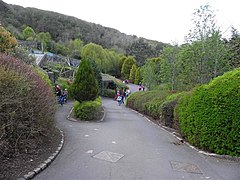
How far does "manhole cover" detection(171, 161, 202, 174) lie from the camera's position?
645cm

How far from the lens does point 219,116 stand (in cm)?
792

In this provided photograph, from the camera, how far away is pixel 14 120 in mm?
6016

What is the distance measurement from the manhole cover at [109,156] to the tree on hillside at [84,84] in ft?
28.4

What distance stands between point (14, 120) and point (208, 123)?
219 inches

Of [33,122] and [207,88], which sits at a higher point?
[207,88]

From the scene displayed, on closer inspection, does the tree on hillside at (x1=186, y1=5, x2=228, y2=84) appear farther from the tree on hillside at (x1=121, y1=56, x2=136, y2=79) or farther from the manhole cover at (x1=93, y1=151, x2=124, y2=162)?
the tree on hillside at (x1=121, y1=56, x2=136, y2=79)

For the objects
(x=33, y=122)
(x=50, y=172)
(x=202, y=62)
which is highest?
(x=202, y=62)

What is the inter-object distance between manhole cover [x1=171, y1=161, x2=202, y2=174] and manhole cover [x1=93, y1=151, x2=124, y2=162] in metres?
1.45

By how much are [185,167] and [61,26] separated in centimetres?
9819

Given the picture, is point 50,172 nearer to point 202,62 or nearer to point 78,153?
point 78,153

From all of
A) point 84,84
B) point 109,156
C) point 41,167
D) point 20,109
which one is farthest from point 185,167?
point 84,84

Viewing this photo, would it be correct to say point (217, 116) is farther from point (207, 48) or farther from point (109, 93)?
point (109, 93)

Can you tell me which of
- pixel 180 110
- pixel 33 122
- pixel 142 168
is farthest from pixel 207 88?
pixel 33 122

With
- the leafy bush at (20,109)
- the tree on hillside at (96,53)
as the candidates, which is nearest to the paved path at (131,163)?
the leafy bush at (20,109)
